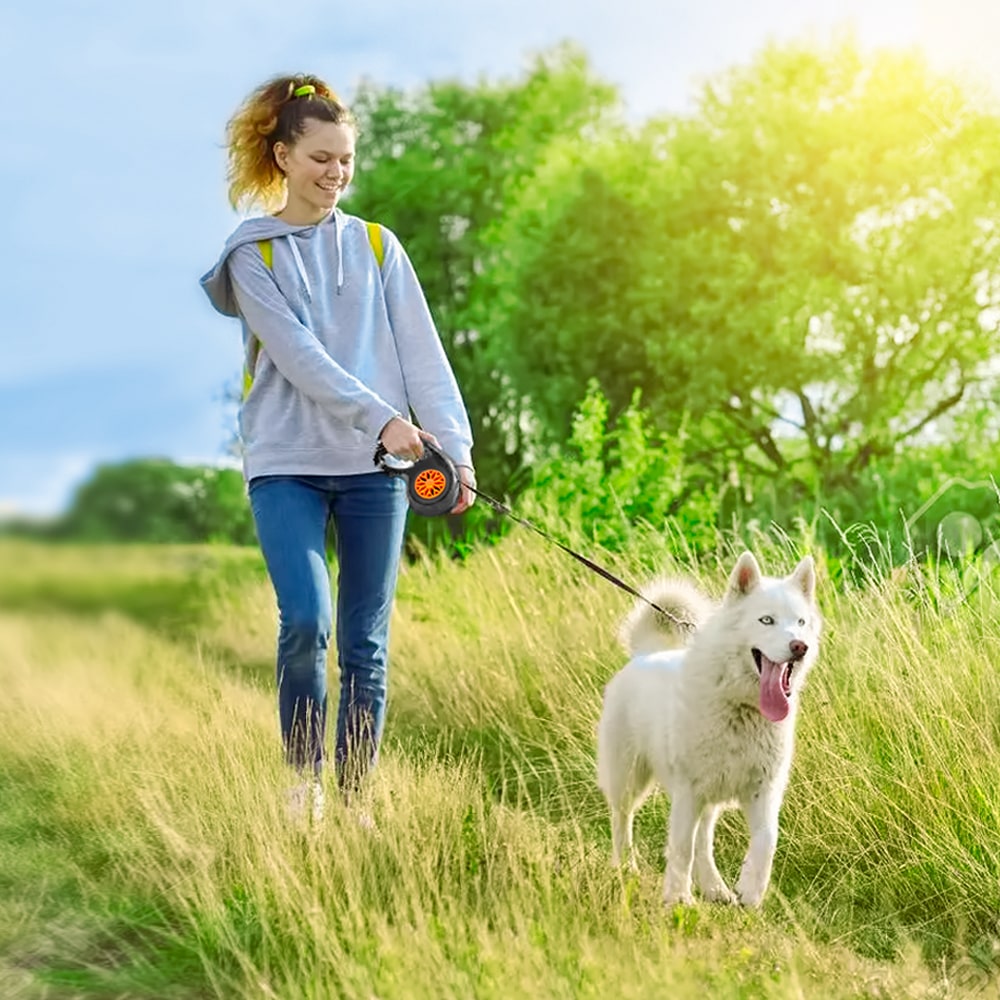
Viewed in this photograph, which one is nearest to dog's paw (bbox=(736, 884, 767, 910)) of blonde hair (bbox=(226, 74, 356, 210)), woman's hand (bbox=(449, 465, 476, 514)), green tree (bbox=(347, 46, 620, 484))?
woman's hand (bbox=(449, 465, 476, 514))

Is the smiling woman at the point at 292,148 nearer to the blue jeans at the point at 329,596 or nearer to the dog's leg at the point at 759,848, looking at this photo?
the blue jeans at the point at 329,596

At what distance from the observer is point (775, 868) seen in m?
4.54

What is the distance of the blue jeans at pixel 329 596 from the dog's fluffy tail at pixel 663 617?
2.76ft

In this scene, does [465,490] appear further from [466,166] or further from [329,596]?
[466,166]

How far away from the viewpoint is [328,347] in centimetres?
434

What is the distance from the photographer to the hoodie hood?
4355 mm

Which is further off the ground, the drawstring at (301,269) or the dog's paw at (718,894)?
the drawstring at (301,269)

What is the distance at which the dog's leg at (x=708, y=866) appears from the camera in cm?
411

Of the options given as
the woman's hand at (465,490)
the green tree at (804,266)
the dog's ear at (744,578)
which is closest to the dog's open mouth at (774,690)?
the dog's ear at (744,578)

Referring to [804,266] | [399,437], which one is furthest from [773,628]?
[804,266]

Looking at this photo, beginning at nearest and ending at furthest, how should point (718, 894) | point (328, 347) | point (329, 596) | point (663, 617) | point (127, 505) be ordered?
point (127, 505) < point (718, 894) < point (329, 596) < point (328, 347) < point (663, 617)

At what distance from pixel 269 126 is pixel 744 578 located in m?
2.01

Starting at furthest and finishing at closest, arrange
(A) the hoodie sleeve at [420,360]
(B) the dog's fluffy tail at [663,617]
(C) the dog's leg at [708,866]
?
(B) the dog's fluffy tail at [663,617] < (A) the hoodie sleeve at [420,360] < (C) the dog's leg at [708,866]

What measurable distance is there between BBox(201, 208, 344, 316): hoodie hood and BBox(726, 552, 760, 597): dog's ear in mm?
1489
